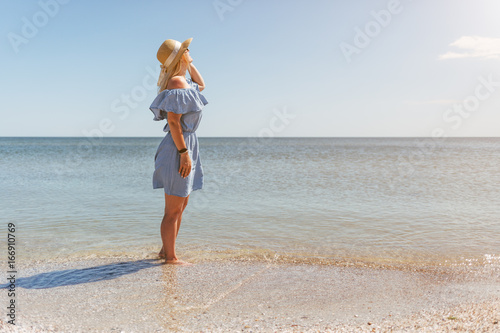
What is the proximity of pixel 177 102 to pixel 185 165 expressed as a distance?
56 cm

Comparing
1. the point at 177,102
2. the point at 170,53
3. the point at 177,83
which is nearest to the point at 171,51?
the point at 170,53

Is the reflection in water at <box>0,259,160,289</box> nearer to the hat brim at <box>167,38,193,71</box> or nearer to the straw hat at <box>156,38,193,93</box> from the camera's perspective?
the straw hat at <box>156,38,193,93</box>

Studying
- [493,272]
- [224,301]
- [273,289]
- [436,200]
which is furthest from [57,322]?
[436,200]

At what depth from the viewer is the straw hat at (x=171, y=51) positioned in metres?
3.80

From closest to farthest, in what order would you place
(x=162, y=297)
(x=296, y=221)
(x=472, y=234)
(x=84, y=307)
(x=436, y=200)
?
(x=84, y=307)
(x=162, y=297)
(x=472, y=234)
(x=296, y=221)
(x=436, y=200)

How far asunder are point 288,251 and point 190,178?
1581mm

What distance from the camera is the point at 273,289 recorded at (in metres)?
3.45

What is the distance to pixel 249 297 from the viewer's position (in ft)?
10.7

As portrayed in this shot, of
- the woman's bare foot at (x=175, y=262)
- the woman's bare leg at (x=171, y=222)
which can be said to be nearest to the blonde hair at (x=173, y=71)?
Result: the woman's bare leg at (x=171, y=222)

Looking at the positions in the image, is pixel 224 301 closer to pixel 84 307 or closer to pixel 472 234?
pixel 84 307

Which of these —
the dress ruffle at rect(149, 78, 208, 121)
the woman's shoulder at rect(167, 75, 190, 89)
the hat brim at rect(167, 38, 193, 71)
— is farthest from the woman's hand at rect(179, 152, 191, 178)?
the hat brim at rect(167, 38, 193, 71)

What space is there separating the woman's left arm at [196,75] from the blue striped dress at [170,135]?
27 centimetres

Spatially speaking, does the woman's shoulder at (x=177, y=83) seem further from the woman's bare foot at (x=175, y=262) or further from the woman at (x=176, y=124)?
the woman's bare foot at (x=175, y=262)

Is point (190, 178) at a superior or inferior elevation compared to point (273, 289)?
superior
